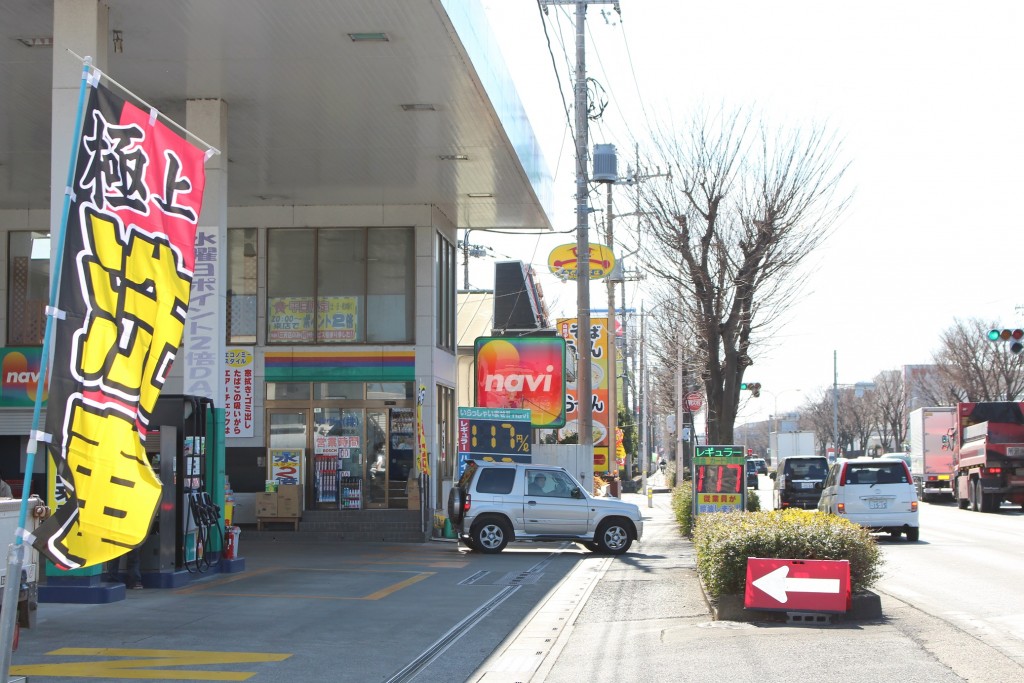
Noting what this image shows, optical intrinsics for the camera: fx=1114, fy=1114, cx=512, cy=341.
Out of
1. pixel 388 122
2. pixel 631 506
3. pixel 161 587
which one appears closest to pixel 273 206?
pixel 388 122

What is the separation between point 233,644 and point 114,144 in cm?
540

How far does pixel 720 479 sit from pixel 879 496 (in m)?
4.80

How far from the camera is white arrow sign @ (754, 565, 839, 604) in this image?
10.6 metres

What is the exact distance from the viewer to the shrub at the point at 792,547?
11.1 meters

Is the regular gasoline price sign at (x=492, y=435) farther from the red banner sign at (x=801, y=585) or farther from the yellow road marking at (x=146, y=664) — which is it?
the yellow road marking at (x=146, y=664)

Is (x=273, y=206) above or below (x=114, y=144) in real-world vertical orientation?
above

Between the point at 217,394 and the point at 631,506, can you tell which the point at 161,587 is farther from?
the point at 631,506

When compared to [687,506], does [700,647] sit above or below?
below

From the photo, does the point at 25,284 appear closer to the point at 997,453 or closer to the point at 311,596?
the point at 311,596

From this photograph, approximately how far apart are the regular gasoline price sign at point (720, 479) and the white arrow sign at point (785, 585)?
9.22m

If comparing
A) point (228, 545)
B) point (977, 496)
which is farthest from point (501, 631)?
point (977, 496)

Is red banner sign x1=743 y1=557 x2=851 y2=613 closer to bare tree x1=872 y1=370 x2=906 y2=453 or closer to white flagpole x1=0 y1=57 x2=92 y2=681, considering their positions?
white flagpole x1=0 y1=57 x2=92 y2=681

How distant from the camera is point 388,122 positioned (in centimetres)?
1917

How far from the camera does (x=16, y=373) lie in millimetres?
25984
